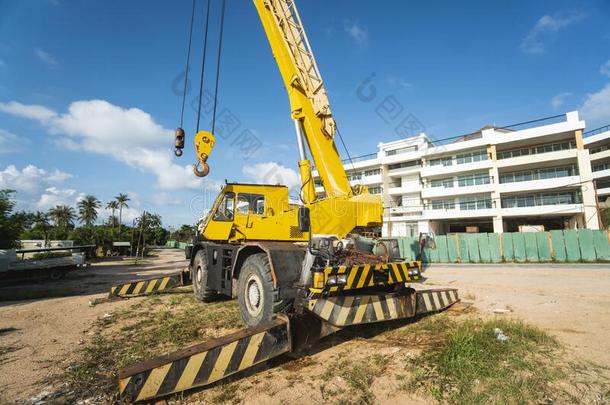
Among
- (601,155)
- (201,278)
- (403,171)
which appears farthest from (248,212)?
(601,155)

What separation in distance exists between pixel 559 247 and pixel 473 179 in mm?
16556

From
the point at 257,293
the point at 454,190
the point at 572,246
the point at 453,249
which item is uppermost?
the point at 454,190

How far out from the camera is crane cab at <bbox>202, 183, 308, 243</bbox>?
6.69 m

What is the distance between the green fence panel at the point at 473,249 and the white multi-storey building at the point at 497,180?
38.2ft

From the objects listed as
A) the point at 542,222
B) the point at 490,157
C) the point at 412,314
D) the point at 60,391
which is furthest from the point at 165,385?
the point at 542,222

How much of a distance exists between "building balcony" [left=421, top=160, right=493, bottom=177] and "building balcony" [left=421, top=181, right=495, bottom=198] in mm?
1831

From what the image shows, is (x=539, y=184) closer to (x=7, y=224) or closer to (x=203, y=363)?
(x=203, y=363)

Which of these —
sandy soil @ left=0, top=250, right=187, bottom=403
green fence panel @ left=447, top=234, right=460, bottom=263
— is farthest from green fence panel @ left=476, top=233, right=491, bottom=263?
sandy soil @ left=0, top=250, right=187, bottom=403

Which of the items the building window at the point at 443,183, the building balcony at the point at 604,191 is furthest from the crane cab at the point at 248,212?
the building balcony at the point at 604,191

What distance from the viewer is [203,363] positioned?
3.19m

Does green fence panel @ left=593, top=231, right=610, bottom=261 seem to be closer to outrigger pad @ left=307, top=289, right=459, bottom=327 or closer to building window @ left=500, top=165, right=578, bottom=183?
building window @ left=500, top=165, right=578, bottom=183

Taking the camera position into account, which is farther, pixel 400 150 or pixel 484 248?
pixel 400 150

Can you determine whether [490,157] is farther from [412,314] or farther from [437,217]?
[412,314]

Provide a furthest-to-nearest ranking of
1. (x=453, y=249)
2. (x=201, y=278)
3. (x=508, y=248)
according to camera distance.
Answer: (x=453, y=249) → (x=508, y=248) → (x=201, y=278)
